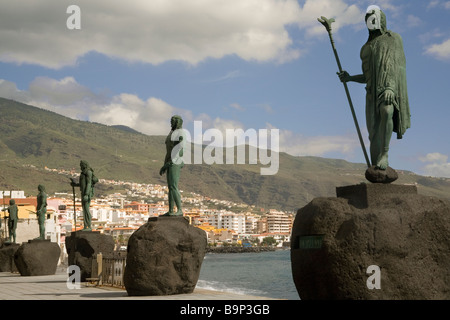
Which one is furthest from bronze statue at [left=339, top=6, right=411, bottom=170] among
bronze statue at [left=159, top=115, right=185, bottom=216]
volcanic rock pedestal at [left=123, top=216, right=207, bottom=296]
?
bronze statue at [left=159, top=115, right=185, bottom=216]

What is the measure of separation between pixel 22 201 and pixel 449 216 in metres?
78.4

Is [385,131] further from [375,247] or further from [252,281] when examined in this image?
[252,281]

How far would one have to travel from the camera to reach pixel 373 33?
869 centimetres

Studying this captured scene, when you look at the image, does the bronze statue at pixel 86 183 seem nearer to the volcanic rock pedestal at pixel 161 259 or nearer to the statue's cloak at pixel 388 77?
the volcanic rock pedestal at pixel 161 259

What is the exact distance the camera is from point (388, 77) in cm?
827

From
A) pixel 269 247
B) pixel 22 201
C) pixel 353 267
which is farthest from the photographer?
pixel 269 247

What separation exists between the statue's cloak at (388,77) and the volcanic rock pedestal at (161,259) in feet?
19.5

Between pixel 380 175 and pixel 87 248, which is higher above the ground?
pixel 380 175

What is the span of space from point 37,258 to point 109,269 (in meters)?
7.08

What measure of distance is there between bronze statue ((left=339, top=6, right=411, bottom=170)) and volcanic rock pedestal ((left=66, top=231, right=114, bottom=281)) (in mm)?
12806

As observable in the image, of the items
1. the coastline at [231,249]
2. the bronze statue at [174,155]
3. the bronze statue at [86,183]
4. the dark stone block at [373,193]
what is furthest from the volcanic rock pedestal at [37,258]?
the coastline at [231,249]

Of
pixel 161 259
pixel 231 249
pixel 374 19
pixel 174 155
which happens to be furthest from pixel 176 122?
pixel 231 249

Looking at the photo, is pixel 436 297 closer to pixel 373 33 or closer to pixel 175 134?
pixel 373 33

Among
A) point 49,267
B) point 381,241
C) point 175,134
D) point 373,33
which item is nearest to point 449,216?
point 381,241
